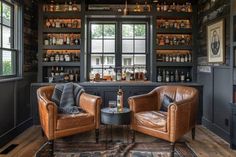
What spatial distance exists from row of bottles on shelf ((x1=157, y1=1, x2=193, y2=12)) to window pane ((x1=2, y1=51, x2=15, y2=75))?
317 cm

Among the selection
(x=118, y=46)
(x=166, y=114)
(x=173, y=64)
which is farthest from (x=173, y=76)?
(x=166, y=114)

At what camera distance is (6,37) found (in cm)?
441

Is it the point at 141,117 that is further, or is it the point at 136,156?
the point at 141,117

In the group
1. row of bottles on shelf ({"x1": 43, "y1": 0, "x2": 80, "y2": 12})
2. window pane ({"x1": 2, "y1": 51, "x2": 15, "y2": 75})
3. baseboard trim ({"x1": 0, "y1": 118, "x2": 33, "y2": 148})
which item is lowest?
baseboard trim ({"x1": 0, "y1": 118, "x2": 33, "y2": 148})

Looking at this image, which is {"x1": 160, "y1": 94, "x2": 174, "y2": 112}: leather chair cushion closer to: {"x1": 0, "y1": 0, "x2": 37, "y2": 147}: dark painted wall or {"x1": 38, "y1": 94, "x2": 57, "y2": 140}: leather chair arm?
{"x1": 38, "y1": 94, "x2": 57, "y2": 140}: leather chair arm

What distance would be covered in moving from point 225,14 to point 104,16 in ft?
8.27

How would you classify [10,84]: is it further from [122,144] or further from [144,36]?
[144,36]

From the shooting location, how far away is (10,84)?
14.1 feet

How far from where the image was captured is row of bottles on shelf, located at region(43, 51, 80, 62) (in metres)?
5.64

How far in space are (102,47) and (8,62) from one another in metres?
2.15

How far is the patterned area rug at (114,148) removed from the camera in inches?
140

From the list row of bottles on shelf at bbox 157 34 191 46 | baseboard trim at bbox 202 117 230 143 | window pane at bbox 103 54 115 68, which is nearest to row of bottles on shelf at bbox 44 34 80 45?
window pane at bbox 103 54 115 68

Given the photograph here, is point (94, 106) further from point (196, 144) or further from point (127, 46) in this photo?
point (127, 46)

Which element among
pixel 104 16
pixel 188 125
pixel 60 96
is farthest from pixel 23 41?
pixel 188 125
